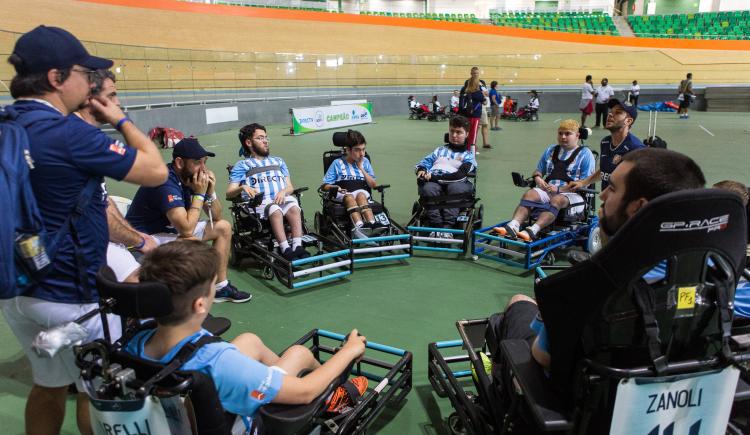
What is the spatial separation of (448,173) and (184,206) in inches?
102

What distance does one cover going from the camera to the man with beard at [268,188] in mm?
4066

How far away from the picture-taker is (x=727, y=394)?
139cm

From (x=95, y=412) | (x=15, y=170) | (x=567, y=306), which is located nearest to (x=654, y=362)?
(x=567, y=306)

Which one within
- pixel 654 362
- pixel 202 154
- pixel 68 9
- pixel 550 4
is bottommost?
pixel 654 362

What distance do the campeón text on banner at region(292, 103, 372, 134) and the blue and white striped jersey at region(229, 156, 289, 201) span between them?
29.4ft

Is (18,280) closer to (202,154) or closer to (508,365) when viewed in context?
(508,365)

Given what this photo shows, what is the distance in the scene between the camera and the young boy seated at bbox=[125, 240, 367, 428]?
1386 millimetres

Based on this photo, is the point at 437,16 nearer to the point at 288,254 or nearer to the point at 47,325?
the point at 288,254

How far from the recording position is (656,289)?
4.09 ft

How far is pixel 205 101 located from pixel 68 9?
6.50 meters

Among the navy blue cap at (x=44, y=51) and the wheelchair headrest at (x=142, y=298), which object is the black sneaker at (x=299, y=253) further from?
the wheelchair headrest at (x=142, y=298)

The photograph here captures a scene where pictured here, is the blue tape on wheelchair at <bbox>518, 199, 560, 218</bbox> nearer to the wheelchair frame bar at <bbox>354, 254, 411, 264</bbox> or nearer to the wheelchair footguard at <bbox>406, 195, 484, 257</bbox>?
the wheelchair footguard at <bbox>406, 195, 484, 257</bbox>

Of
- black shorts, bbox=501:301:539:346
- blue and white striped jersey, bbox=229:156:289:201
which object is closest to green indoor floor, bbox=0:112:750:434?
black shorts, bbox=501:301:539:346

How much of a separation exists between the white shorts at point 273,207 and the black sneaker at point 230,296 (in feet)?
2.52
